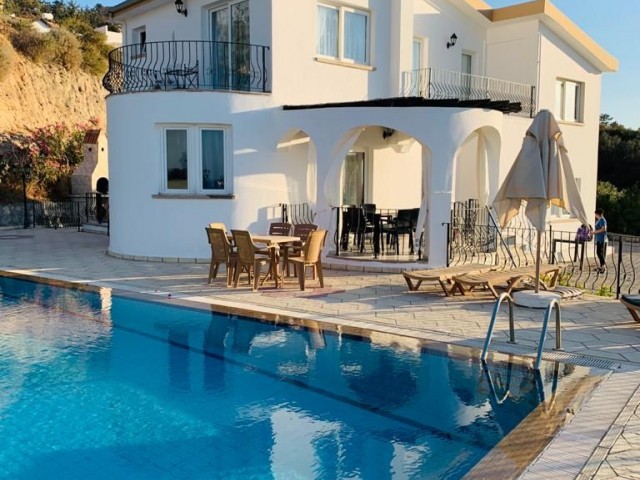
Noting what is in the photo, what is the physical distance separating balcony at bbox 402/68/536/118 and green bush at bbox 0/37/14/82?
24.7 m

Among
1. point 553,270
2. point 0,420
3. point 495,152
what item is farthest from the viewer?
point 495,152

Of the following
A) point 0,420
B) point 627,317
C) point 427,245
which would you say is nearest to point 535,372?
point 627,317

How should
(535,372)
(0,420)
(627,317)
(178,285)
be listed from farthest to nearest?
(178,285)
(627,317)
(535,372)
(0,420)

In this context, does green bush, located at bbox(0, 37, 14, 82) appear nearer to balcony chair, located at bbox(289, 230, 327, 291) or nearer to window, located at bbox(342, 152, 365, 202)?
window, located at bbox(342, 152, 365, 202)

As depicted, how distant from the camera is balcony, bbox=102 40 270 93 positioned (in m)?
16.5

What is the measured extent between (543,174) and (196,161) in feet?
30.1

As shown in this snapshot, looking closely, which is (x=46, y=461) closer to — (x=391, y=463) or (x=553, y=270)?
(x=391, y=463)

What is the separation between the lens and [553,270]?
11883mm

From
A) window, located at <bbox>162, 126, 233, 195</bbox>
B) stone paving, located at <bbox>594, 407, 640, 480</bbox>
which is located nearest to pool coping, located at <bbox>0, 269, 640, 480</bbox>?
stone paving, located at <bbox>594, 407, 640, 480</bbox>

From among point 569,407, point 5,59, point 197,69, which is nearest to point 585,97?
point 197,69

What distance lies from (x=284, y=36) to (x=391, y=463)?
1334 cm

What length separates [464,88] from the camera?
21516 millimetres

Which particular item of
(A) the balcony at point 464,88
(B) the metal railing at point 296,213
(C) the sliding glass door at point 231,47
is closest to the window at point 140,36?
(C) the sliding glass door at point 231,47

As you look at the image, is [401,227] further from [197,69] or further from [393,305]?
[197,69]
